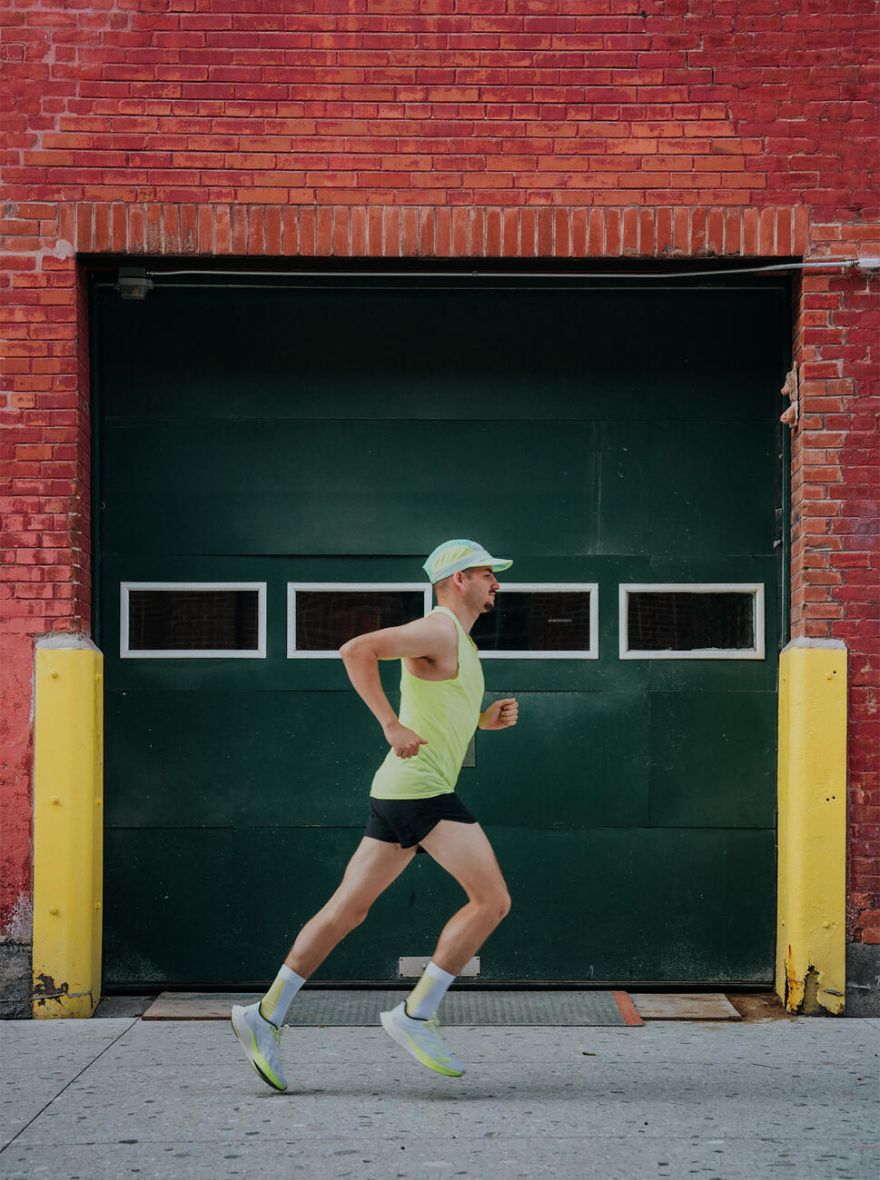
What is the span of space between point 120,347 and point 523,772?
2822 millimetres

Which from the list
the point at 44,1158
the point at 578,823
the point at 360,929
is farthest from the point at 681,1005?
the point at 44,1158

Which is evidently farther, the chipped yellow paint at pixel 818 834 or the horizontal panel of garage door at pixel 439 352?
the horizontal panel of garage door at pixel 439 352

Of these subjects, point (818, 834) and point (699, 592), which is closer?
point (818, 834)

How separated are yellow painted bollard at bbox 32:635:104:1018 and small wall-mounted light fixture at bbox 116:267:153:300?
164 centimetres

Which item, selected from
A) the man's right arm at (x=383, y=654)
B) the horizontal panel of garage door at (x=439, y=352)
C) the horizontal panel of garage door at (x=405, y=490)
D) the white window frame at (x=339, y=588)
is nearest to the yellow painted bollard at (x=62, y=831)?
the horizontal panel of garage door at (x=405, y=490)

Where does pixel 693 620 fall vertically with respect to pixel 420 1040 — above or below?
above

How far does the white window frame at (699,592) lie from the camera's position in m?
7.38

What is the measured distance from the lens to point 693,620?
743 cm

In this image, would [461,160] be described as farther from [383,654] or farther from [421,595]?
[383,654]

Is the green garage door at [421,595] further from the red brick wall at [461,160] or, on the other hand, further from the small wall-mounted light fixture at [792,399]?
the red brick wall at [461,160]

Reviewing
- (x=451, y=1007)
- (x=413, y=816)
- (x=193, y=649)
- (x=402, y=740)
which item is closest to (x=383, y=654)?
(x=402, y=740)

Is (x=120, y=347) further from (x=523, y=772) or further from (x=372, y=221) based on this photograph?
(x=523, y=772)

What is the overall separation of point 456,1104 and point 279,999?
720mm

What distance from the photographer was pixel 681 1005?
7.06 m
